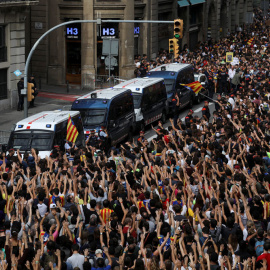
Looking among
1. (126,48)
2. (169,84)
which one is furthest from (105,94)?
(126,48)

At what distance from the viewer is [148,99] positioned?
31.5 m

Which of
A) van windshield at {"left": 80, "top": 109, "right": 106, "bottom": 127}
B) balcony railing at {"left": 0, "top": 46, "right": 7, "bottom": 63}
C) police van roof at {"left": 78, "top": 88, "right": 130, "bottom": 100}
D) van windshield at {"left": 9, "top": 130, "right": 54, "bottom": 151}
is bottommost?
van windshield at {"left": 9, "top": 130, "right": 54, "bottom": 151}

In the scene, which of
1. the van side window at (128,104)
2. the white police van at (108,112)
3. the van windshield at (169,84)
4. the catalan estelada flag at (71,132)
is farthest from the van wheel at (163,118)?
the catalan estelada flag at (71,132)

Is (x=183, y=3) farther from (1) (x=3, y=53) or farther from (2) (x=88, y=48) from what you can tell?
(1) (x=3, y=53)

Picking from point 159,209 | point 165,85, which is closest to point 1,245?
point 159,209

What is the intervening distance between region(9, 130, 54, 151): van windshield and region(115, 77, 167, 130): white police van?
750 cm

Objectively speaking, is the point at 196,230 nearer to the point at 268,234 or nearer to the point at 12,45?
the point at 268,234

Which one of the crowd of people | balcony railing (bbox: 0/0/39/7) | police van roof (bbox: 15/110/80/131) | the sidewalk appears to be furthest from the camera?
balcony railing (bbox: 0/0/39/7)

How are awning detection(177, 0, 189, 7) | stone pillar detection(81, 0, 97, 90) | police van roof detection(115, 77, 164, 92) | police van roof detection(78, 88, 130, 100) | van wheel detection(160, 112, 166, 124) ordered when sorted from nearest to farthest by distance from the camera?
police van roof detection(78, 88, 130, 100), police van roof detection(115, 77, 164, 92), van wheel detection(160, 112, 166, 124), stone pillar detection(81, 0, 97, 90), awning detection(177, 0, 189, 7)

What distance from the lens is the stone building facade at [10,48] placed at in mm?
36594

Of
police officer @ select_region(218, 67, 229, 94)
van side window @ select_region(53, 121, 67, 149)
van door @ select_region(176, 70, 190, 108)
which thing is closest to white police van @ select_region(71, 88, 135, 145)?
van side window @ select_region(53, 121, 67, 149)

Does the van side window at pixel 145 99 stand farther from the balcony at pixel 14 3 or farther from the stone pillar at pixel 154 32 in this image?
the stone pillar at pixel 154 32

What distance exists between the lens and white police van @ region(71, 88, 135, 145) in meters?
27.2

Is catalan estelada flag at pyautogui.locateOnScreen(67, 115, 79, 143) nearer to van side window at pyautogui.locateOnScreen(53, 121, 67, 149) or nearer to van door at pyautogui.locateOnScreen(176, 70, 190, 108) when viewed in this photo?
Result: van side window at pyautogui.locateOnScreen(53, 121, 67, 149)
